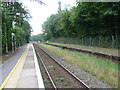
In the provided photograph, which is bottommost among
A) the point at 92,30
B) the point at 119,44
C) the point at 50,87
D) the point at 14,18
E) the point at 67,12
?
the point at 50,87

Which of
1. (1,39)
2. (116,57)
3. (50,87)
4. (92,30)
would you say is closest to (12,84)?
(50,87)

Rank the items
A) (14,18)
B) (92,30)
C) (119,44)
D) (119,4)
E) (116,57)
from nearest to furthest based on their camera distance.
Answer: (116,57), (119,4), (119,44), (14,18), (92,30)

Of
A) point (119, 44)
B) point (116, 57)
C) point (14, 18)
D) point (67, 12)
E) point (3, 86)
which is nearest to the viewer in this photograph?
point (3, 86)

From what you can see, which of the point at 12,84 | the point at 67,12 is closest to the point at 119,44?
the point at 12,84

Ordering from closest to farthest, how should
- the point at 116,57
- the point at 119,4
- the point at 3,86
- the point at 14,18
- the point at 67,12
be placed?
the point at 3,86
the point at 116,57
the point at 119,4
the point at 14,18
the point at 67,12

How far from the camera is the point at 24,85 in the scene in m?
7.62

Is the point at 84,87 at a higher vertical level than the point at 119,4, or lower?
lower

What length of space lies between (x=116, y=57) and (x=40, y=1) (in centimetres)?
720

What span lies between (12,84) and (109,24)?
832 inches

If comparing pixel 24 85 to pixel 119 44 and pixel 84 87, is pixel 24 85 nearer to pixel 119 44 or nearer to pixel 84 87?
pixel 84 87

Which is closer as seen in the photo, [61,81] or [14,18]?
[61,81]

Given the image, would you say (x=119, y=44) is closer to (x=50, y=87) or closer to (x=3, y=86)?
(x=50, y=87)

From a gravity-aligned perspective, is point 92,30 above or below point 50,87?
above

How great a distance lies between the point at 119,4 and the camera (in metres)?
18.5
